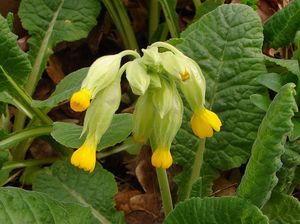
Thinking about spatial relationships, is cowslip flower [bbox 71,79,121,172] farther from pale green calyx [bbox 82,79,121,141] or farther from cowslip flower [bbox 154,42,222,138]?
cowslip flower [bbox 154,42,222,138]

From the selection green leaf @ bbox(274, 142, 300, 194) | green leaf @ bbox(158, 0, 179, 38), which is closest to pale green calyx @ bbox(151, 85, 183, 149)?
green leaf @ bbox(274, 142, 300, 194)

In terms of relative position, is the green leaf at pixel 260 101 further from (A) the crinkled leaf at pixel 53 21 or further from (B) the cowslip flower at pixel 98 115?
(A) the crinkled leaf at pixel 53 21

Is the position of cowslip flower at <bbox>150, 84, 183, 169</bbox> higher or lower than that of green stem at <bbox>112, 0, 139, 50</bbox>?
higher

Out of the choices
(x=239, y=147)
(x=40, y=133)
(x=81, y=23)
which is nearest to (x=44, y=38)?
(x=81, y=23)

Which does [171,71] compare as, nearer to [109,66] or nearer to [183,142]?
[109,66]

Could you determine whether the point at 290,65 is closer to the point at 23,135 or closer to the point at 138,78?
the point at 138,78

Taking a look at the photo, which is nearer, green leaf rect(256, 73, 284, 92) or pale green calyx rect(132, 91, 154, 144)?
pale green calyx rect(132, 91, 154, 144)

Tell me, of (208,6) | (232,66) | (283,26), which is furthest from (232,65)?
(208,6)
